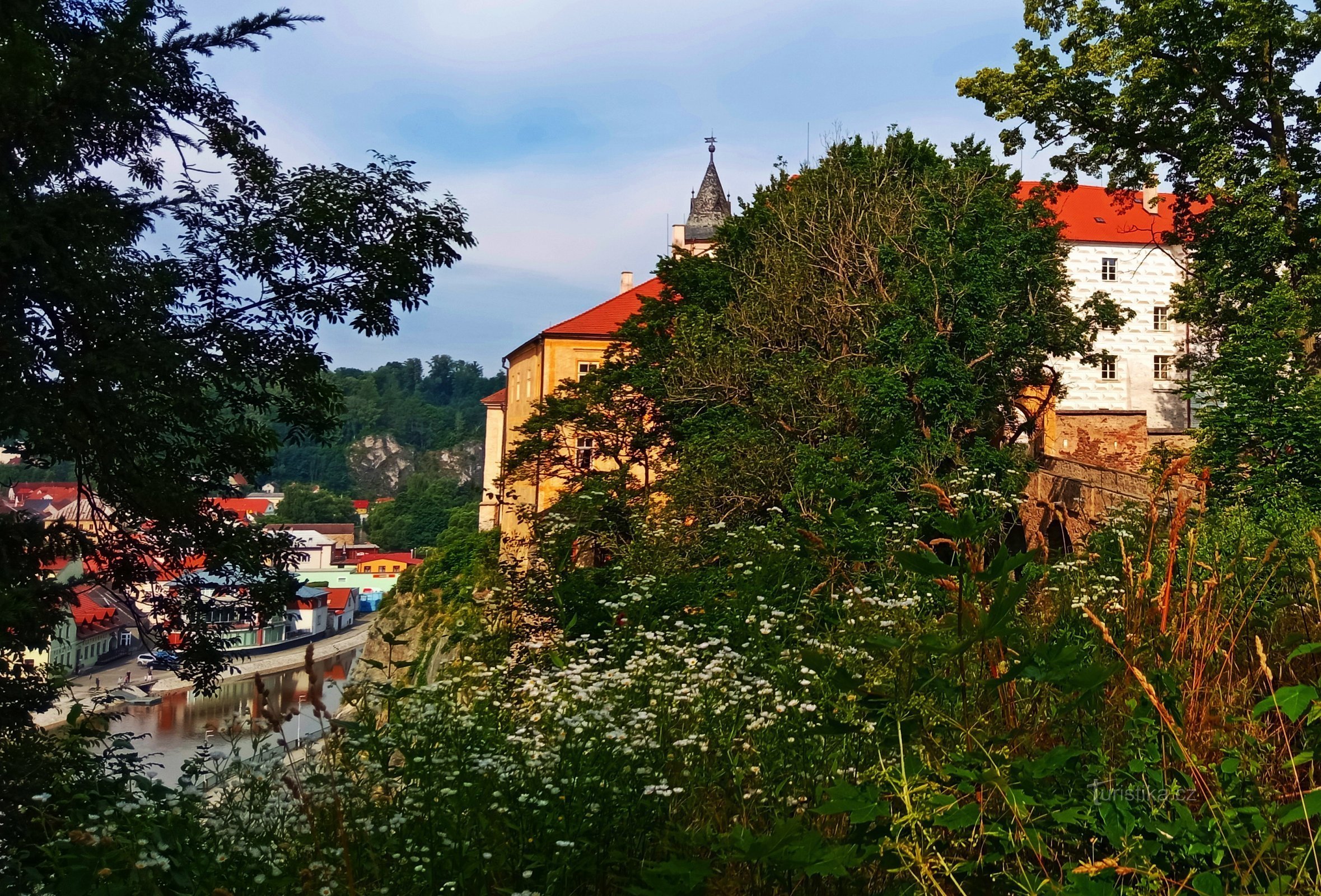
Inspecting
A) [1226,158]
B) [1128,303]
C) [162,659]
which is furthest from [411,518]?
[162,659]


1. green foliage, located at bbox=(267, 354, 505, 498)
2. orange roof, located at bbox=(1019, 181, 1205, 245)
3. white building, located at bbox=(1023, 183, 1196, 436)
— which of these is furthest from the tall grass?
green foliage, located at bbox=(267, 354, 505, 498)

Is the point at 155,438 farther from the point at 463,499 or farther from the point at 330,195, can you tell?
the point at 463,499

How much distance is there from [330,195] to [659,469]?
1418cm

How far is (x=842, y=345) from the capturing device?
1900cm

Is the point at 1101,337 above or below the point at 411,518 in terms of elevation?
above

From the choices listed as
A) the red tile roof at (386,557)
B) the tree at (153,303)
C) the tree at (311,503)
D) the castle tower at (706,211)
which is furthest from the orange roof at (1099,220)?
the red tile roof at (386,557)

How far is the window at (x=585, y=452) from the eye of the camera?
71.7 ft

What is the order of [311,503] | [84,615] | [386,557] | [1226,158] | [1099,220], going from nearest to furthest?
[84,615] < [1226,158] < [1099,220] < [311,503] < [386,557]

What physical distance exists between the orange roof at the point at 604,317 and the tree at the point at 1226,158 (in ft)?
63.2

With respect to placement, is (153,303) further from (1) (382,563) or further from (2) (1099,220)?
(1) (382,563)

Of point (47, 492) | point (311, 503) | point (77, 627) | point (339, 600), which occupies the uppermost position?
point (47, 492)

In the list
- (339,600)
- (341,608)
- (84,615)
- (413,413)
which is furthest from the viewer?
(413,413)

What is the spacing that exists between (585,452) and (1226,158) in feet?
41.9

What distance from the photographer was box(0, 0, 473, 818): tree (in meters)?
5.30
